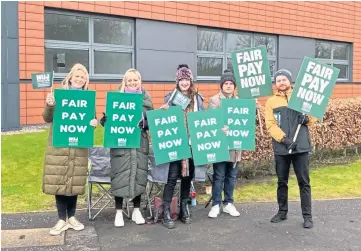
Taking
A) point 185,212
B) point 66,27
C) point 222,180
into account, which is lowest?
point 185,212

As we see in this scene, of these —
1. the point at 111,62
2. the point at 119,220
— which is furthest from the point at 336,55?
the point at 119,220

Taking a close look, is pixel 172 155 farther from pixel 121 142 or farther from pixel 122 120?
pixel 122 120

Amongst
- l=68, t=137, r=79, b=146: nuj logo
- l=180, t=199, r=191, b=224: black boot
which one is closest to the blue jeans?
l=180, t=199, r=191, b=224: black boot

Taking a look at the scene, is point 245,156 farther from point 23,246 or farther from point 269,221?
point 23,246

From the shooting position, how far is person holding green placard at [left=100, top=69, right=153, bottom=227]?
536 cm

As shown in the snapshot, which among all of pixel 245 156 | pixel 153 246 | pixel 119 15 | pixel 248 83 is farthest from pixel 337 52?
pixel 153 246

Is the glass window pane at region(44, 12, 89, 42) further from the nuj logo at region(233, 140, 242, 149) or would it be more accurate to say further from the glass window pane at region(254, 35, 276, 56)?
the nuj logo at region(233, 140, 242, 149)

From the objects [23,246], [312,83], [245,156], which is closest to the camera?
[23,246]

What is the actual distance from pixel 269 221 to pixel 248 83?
75.3 inches

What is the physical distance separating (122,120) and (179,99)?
30.9 inches

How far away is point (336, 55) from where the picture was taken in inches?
837

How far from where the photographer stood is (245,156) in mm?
7809

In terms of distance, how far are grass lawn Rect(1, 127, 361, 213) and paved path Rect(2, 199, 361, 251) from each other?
609mm

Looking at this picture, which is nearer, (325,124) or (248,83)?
(248,83)
